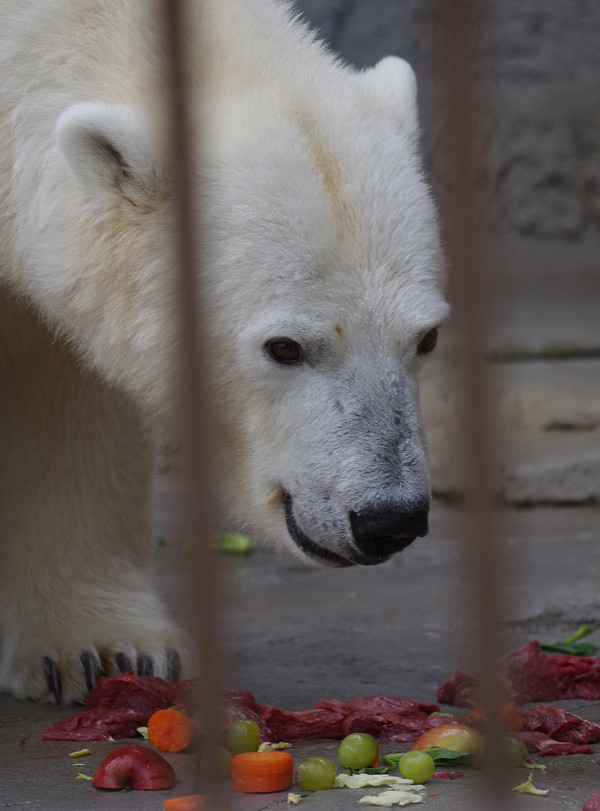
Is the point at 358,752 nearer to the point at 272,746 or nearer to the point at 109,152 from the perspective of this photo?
the point at 272,746

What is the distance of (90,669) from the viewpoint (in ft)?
8.11

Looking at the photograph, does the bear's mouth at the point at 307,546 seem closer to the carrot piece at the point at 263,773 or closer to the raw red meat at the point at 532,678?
the carrot piece at the point at 263,773

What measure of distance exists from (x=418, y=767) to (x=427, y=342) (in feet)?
2.42

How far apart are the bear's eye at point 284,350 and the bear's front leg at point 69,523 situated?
62cm

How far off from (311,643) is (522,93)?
10.4ft

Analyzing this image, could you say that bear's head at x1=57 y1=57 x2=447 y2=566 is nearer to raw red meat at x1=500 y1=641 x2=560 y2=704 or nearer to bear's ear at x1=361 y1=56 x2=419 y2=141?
bear's ear at x1=361 y1=56 x2=419 y2=141

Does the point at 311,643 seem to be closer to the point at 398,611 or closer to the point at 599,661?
the point at 398,611

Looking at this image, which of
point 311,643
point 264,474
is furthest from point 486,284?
point 311,643

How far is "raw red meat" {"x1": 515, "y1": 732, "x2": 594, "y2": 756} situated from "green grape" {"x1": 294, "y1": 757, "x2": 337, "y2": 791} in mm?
398

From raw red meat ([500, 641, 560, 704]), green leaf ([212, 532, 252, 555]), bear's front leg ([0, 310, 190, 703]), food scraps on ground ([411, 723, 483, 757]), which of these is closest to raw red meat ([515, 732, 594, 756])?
food scraps on ground ([411, 723, 483, 757])

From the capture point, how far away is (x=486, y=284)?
113cm

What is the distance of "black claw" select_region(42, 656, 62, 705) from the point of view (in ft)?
8.05

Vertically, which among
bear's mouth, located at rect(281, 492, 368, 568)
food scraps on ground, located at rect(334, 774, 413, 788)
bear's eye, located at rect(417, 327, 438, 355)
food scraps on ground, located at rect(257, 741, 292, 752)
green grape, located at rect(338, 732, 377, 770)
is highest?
bear's eye, located at rect(417, 327, 438, 355)

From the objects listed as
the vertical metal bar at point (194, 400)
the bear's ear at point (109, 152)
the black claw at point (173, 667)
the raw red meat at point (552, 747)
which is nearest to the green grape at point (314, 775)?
the raw red meat at point (552, 747)
